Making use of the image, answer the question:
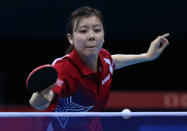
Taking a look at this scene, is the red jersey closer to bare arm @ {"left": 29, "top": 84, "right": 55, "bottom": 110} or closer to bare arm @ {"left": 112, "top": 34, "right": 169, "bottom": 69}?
bare arm @ {"left": 29, "top": 84, "right": 55, "bottom": 110}

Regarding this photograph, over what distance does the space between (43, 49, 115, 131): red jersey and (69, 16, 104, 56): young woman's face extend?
95 millimetres

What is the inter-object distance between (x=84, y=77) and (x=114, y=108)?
Result: 4.08 m

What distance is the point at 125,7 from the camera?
552 centimetres

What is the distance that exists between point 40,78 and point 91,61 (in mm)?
602

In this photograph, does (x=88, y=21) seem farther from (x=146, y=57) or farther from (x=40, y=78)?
(x=146, y=57)

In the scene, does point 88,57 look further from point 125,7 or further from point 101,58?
point 125,7

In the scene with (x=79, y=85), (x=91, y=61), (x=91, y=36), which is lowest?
(x=79, y=85)

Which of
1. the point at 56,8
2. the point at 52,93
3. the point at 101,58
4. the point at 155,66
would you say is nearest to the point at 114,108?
the point at 155,66

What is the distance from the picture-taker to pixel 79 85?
2104 mm

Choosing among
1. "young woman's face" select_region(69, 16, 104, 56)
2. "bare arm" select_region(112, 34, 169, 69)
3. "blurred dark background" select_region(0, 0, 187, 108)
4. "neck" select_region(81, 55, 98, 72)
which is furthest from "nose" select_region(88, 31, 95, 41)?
"blurred dark background" select_region(0, 0, 187, 108)

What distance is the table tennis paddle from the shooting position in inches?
64.9

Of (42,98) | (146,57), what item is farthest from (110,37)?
(42,98)

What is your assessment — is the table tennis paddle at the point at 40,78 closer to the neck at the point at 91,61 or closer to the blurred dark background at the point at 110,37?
the neck at the point at 91,61

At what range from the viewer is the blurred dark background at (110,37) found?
5496 millimetres
